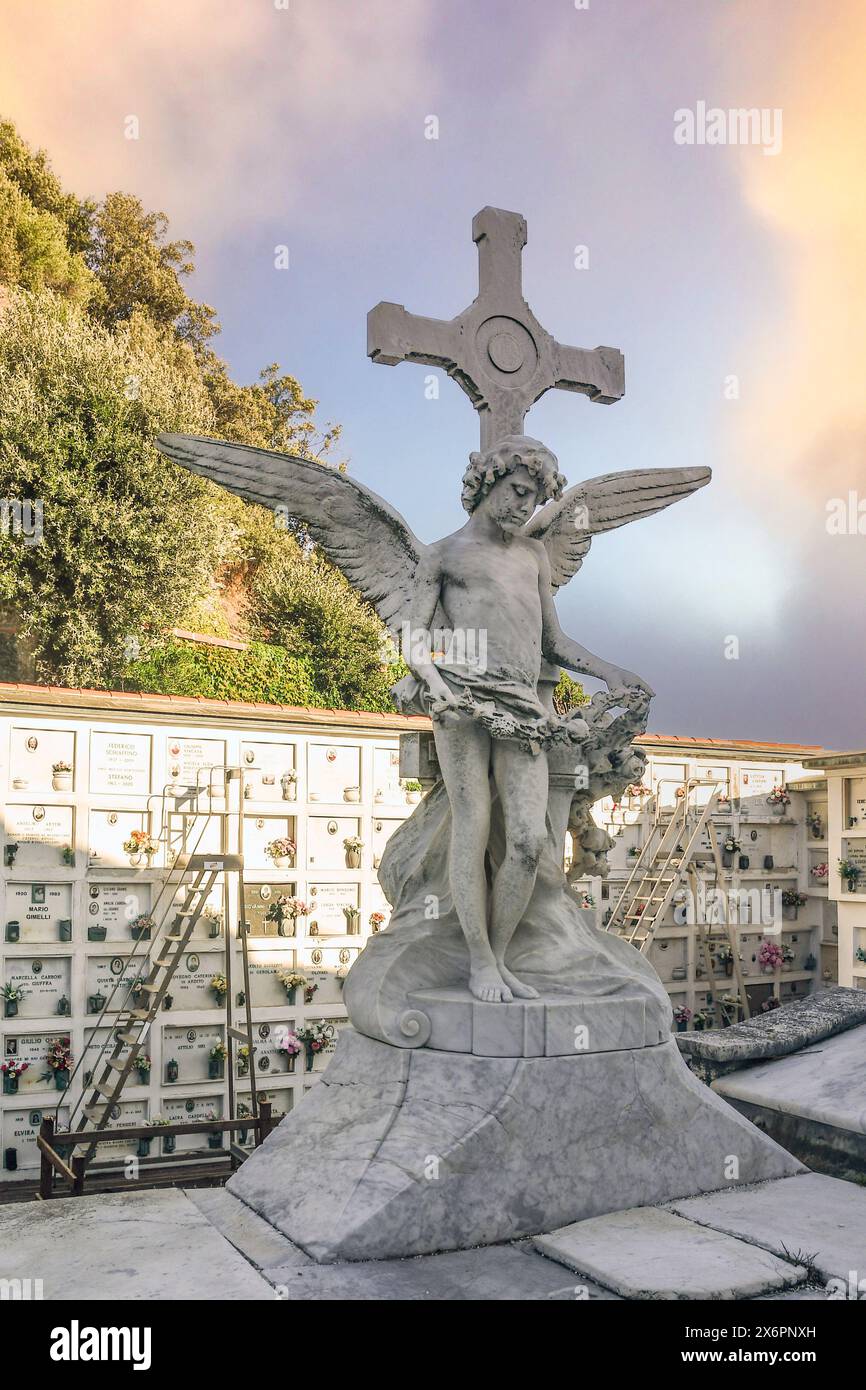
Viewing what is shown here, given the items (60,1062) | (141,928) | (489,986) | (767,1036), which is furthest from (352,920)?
(489,986)

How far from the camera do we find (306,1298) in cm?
334

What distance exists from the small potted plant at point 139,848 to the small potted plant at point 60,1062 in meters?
1.61

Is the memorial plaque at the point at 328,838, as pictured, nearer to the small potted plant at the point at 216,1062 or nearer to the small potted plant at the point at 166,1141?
the small potted plant at the point at 216,1062

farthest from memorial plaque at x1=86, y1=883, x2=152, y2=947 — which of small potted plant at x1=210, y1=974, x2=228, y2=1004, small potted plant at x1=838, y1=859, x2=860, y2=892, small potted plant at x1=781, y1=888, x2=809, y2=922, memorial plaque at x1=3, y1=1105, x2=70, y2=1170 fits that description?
small potted plant at x1=781, y1=888, x2=809, y2=922

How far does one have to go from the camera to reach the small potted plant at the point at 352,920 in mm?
10812

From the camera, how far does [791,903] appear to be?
14.0 m

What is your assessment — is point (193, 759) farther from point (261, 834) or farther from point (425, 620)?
point (425, 620)

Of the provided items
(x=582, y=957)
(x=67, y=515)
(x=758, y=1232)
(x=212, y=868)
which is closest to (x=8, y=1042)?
(x=212, y=868)

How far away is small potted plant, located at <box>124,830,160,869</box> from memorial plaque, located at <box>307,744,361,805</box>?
164 cm

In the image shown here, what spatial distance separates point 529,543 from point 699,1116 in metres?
2.63

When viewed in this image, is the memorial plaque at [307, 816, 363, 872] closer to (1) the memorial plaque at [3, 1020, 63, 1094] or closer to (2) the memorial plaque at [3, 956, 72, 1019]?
(2) the memorial plaque at [3, 956, 72, 1019]

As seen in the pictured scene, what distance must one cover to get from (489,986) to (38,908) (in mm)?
6167

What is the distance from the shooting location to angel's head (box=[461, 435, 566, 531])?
4.76m

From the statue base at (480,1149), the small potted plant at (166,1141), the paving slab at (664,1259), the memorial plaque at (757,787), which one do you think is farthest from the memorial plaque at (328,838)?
→ the paving slab at (664,1259)
